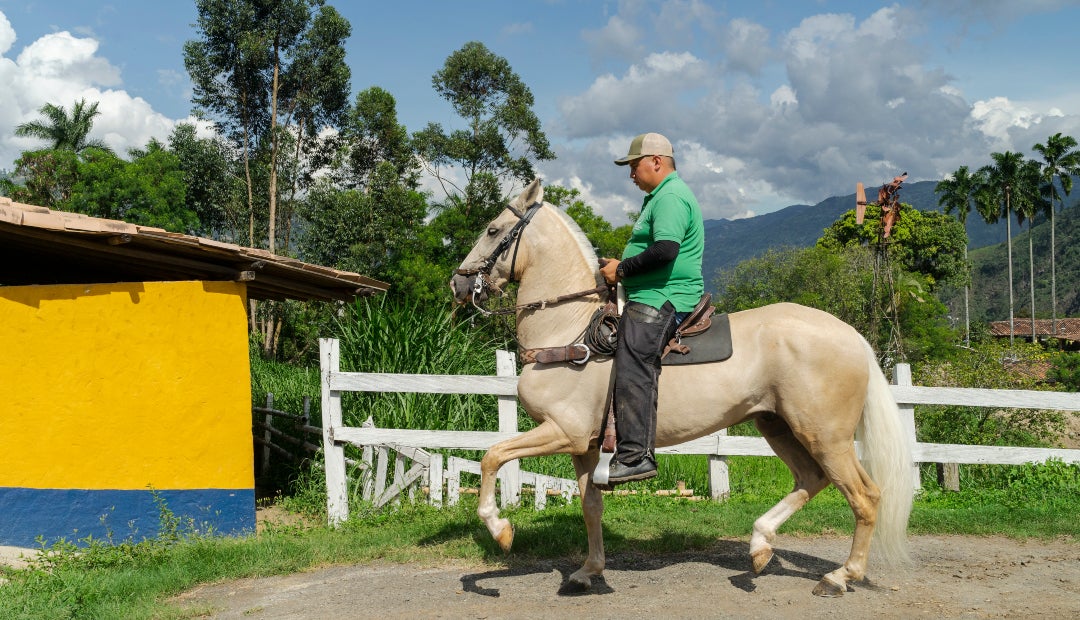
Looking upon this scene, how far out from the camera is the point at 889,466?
5.04 meters

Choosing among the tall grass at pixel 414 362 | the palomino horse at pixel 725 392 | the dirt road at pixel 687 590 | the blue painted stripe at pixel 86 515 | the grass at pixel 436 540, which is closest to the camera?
the dirt road at pixel 687 590

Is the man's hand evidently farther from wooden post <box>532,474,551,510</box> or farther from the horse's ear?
wooden post <box>532,474,551,510</box>

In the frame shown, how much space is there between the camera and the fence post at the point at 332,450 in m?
7.24

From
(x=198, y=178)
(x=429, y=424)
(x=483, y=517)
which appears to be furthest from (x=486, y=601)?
(x=198, y=178)

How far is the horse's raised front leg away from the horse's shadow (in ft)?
0.29

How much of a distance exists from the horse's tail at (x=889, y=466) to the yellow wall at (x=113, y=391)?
537 centimetres

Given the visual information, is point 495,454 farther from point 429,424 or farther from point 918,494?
point 918,494

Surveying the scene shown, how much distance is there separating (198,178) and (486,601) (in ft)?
123

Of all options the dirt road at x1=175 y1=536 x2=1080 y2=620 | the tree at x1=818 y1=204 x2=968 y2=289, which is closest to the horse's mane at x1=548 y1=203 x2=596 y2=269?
the dirt road at x1=175 y1=536 x2=1080 y2=620

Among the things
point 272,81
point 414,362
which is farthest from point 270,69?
point 414,362

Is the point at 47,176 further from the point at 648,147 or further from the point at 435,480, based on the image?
the point at 648,147

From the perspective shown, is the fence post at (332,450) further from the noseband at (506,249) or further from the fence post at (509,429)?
the noseband at (506,249)

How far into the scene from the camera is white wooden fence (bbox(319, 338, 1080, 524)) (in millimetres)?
7270


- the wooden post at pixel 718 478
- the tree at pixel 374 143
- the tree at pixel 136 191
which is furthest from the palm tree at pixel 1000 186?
the wooden post at pixel 718 478
